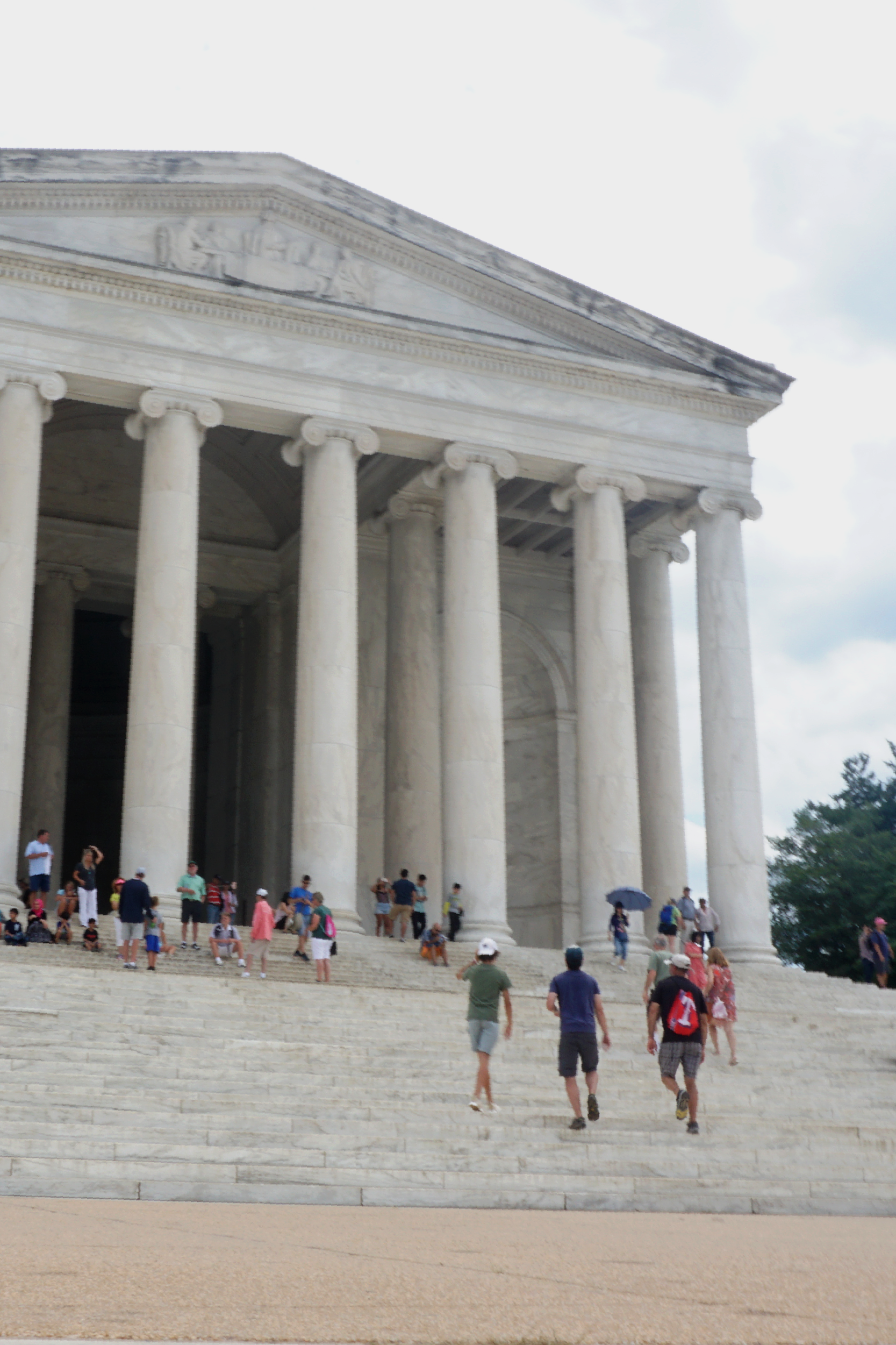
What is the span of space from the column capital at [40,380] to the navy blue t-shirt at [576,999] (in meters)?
26.3

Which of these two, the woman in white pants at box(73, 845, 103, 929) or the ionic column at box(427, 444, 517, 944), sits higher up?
the ionic column at box(427, 444, 517, 944)

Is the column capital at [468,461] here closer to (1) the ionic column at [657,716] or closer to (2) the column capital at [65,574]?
(1) the ionic column at [657,716]

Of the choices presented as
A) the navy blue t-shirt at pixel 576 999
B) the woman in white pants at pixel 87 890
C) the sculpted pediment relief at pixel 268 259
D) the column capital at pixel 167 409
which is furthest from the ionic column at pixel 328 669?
the navy blue t-shirt at pixel 576 999

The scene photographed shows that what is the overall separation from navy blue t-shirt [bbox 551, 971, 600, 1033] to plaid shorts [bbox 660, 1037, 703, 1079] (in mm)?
1118

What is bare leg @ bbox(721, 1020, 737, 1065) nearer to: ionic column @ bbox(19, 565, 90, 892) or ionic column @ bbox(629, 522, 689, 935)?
ionic column @ bbox(629, 522, 689, 935)

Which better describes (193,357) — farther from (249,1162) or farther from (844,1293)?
(844,1293)

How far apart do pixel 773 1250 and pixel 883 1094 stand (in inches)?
616

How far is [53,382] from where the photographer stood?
41.8m

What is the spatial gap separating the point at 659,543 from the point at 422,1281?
46962 mm

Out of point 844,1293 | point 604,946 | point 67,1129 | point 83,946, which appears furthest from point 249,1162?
point 604,946

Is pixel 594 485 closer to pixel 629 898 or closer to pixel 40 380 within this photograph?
pixel 629 898

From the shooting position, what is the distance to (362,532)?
54.3 m

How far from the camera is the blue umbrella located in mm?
42562

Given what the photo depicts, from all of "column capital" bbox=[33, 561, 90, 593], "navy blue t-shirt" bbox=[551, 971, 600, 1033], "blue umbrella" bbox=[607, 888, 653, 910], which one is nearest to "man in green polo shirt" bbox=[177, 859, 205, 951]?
"blue umbrella" bbox=[607, 888, 653, 910]
